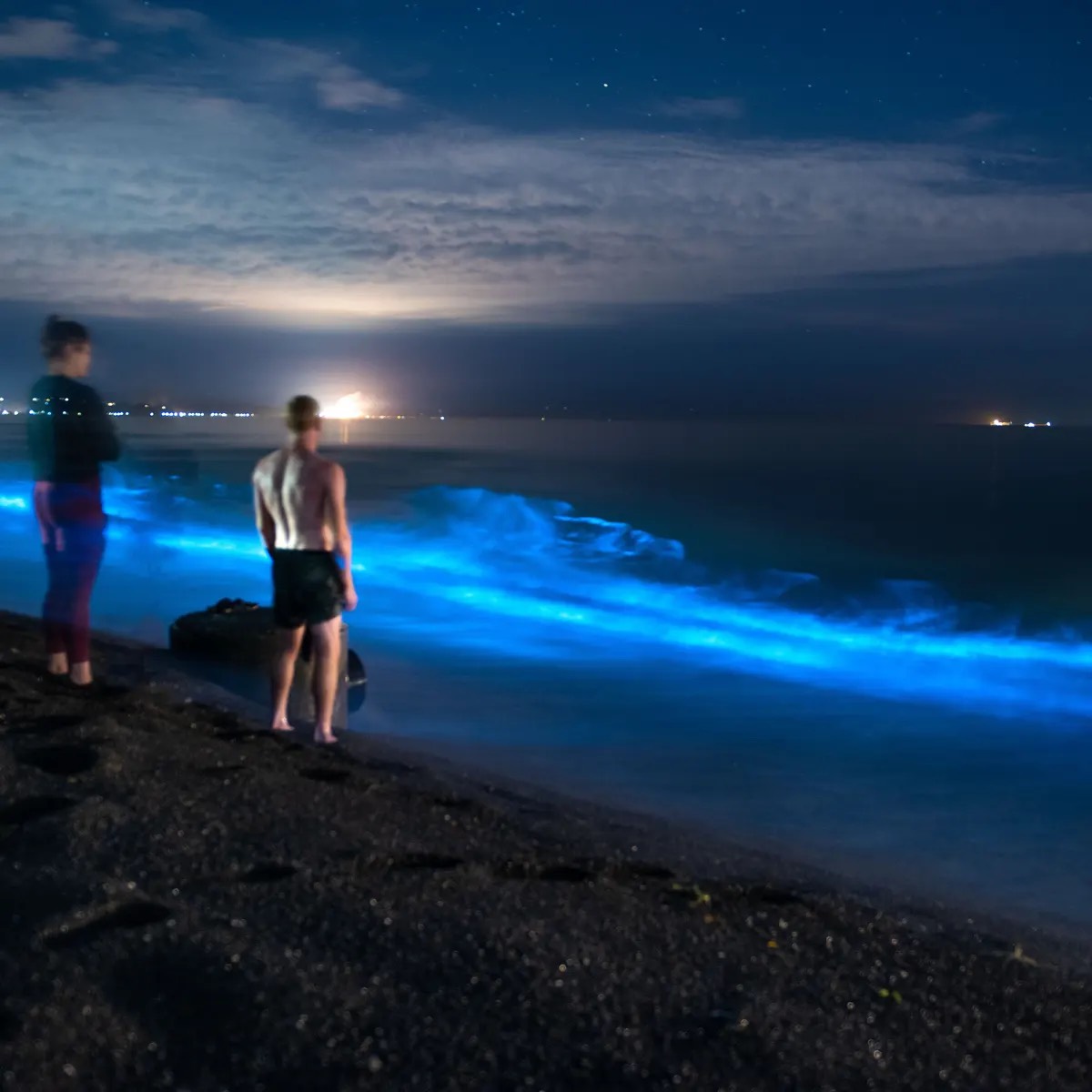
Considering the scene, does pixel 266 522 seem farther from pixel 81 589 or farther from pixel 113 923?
pixel 113 923

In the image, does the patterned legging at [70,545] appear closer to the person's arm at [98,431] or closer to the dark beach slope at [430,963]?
the person's arm at [98,431]

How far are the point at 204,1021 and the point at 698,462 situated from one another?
2462 inches

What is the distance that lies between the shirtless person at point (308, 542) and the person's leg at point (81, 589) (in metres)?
0.99

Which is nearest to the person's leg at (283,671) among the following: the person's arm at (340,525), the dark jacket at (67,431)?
the person's arm at (340,525)

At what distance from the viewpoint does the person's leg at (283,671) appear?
237 inches

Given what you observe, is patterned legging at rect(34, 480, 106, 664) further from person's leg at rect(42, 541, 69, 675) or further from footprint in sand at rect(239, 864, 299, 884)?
footprint in sand at rect(239, 864, 299, 884)

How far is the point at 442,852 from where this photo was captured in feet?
13.3

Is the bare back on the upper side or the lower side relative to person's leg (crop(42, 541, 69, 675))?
upper

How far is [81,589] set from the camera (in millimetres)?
6230

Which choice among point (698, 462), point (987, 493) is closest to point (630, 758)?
point (987, 493)

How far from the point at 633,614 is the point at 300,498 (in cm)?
920

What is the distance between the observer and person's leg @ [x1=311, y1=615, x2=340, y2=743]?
5.95 m

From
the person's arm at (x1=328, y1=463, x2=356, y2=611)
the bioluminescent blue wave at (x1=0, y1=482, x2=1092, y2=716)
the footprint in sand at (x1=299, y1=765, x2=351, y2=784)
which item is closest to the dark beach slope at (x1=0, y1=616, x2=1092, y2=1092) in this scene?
the footprint in sand at (x1=299, y1=765, x2=351, y2=784)

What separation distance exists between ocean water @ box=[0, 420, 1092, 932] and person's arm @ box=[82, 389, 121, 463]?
246 cm
